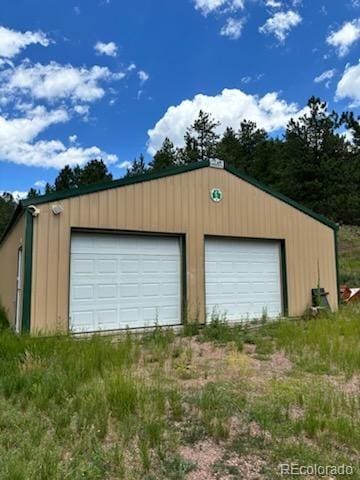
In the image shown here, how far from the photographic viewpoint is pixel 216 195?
31.9ft

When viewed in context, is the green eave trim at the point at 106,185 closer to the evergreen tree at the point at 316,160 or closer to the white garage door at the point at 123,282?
the white garage door at the point at 123,282

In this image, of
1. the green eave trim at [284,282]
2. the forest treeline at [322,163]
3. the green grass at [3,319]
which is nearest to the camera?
the green grass at [3,319]

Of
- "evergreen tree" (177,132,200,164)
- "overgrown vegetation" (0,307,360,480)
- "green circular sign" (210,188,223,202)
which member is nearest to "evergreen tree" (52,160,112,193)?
"evergreen tree" (177,132,200,164)

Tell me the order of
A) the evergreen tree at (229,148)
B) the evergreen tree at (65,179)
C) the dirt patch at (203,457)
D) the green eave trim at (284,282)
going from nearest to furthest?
the dirt patch at (203,457)
the green eave trim at (284,282)
the evergreen tree at (229,148)
the evergreen tree at (65,179)

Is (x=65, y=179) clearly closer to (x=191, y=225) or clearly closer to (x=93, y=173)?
(x=93, y=173)

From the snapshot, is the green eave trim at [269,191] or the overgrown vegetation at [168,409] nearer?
the overgrown vegetation at [168,409]

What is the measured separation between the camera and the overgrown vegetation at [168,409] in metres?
2.92

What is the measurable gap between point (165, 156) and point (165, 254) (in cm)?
3161

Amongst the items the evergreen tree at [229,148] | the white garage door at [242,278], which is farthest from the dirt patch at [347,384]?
the evergreen tree at [229,148]

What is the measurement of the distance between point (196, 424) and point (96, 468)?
1.08m

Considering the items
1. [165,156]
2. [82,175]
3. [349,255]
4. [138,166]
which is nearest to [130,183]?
[349,255]

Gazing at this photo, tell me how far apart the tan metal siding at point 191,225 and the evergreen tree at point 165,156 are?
91.4 feet

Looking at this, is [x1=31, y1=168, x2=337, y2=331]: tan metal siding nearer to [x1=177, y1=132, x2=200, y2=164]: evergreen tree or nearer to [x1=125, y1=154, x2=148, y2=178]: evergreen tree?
[x1=177, y1=132, x2=200, y2=164]: evergreen tree

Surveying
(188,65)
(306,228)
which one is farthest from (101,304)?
(188,65)
